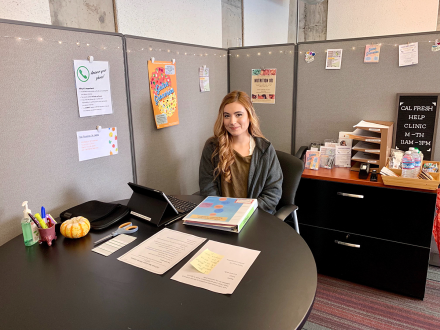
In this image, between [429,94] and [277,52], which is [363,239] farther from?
[277,52]

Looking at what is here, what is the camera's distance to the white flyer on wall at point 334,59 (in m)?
2.15

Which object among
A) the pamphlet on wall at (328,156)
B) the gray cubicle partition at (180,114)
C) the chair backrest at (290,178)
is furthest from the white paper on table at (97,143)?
the pamphlet on wall at (328,156)

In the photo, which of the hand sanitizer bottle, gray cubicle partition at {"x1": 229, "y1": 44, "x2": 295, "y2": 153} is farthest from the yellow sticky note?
gray cubicle partition at {"x1": 229, "y1": 44, "x2": 295, "y2": 153}

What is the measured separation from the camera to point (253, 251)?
1.09 m

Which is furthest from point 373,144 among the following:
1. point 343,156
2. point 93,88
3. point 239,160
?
point 93,88

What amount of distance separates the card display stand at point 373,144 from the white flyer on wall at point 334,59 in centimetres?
44

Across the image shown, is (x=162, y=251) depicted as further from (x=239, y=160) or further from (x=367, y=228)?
(x=367, y=228)

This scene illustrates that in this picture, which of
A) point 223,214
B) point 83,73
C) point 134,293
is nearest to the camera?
point 134,293

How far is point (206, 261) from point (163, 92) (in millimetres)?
1167

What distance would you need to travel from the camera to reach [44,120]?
1.34 m

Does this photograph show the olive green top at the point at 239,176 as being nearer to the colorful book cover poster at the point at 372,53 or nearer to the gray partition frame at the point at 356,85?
the gray partition frame at the point at 356,85

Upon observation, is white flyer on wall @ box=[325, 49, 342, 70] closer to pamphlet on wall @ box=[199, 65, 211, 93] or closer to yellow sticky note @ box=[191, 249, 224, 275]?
pamphlet on wall @ box=[199, 65, 211, 93]

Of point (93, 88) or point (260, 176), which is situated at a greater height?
point (93, 88)

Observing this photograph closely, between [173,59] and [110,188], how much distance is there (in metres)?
0.85
